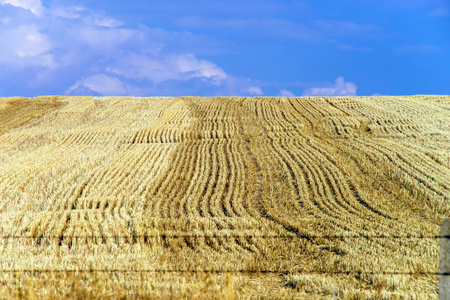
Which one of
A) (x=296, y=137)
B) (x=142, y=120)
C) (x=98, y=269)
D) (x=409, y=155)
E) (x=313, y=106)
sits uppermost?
(x=313, y=106)

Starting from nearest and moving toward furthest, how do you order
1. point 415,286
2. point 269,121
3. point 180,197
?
point 415,286
point 180,197
point 269,121

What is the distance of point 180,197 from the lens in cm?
1308

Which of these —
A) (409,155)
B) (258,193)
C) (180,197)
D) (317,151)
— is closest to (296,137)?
(317,151)

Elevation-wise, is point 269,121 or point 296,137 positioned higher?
point 269,121

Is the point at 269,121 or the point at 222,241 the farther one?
the point at 269,121

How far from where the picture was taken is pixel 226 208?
11.8 m

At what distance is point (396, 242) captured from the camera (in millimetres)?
8789

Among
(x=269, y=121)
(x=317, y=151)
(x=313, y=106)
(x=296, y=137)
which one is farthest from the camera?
(x=313, y=106)

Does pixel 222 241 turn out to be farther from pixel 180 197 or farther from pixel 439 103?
pixel 439 103

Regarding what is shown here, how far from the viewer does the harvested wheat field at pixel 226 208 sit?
6.47 meters

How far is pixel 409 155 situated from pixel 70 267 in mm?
15220

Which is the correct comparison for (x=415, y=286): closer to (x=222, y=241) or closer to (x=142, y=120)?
(x=222, y=241)

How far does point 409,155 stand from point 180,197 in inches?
426

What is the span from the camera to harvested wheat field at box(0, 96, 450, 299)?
6.47 metres
